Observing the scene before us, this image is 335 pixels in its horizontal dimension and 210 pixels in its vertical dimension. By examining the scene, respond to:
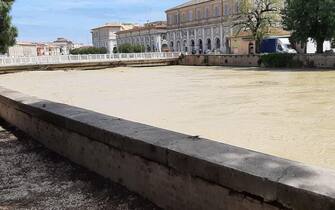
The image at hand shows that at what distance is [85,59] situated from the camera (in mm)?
49250

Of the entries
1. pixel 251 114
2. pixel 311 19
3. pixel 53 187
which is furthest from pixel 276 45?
pixel 53 187

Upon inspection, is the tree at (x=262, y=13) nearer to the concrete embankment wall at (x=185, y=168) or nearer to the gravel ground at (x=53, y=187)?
the gravel ground at (x=53, y=187)

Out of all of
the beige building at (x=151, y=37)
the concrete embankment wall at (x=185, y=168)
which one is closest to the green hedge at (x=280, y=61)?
the concrete embankment wall at (x=185, y=168)

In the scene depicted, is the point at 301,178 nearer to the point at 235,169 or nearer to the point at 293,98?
the point at 235,169

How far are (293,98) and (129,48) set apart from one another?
81571 mm

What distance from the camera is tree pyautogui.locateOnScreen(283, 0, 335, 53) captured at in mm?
33375

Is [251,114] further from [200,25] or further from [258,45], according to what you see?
[200,25]

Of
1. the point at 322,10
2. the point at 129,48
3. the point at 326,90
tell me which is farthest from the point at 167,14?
the point at 326,90

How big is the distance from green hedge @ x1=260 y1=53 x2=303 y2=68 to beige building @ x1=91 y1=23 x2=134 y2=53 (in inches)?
3886

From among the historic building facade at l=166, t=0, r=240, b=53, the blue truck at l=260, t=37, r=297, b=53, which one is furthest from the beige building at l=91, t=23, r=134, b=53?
the blue truck at l=260, t=37, r=297, b=53

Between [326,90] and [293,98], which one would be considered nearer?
[293,98]

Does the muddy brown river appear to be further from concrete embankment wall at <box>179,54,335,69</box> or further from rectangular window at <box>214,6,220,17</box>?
rectangular window at <box>214,6,220,17</box>

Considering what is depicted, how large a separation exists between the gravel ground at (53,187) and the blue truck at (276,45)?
155 ft

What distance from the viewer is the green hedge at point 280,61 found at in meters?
38.1
